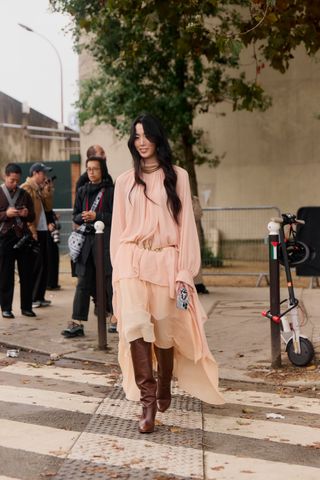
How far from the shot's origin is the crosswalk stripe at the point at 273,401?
632 centimetres

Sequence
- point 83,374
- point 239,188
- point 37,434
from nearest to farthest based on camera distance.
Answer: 1. point 37,434
2. point 83,374
3. point 239,188

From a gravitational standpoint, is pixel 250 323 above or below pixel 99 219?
below

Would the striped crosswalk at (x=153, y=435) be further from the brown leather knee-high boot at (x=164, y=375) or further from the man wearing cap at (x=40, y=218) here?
the man wearing cap at (x=40, y=218)

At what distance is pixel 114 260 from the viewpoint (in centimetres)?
566

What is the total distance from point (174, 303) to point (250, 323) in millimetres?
4672

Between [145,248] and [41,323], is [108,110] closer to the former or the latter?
[41,323]

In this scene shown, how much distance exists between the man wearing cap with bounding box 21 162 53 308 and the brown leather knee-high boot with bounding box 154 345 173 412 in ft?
19.5

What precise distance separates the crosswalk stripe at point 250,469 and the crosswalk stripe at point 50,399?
142 cm

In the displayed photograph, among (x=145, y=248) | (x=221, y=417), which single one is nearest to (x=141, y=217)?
(x=145, y=248)

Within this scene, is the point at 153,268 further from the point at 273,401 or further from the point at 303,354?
the point at 303,354

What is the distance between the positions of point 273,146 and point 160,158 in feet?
53.8

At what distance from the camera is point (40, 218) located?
40.7ft

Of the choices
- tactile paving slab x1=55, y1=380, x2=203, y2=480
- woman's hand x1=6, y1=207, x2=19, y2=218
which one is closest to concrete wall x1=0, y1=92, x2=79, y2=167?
woman's hand x1=6, y1=207, x2=19, y2=218

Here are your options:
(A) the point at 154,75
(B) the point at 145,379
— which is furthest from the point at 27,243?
(A) the point at 154,75
